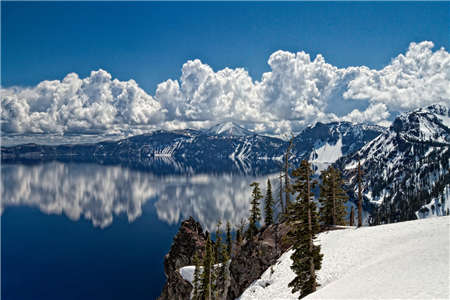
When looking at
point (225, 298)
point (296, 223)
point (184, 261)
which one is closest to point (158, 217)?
point (184, 261)

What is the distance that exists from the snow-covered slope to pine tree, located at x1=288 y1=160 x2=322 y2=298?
185 cm

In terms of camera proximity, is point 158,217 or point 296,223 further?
point 158,217

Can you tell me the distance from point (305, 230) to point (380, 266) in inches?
260

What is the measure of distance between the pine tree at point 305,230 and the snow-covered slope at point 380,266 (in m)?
1.85

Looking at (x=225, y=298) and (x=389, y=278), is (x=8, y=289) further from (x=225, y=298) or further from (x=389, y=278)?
(x=389, y=278)

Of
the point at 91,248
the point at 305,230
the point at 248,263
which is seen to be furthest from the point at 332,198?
the point at 91,248

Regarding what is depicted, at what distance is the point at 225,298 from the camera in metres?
50.4

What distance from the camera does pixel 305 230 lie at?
2527cm

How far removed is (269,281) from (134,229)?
125113 millimetres

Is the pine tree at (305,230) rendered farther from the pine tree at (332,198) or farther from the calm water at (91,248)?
the calm water at (91,248)

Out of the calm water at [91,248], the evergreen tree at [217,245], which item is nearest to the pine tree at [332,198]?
the evergreen tree at [217,245]

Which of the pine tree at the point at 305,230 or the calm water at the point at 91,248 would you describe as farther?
the calm water at the point at 91,248

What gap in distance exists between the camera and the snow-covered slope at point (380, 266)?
16.5 m

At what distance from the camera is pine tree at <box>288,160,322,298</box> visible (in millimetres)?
24861
